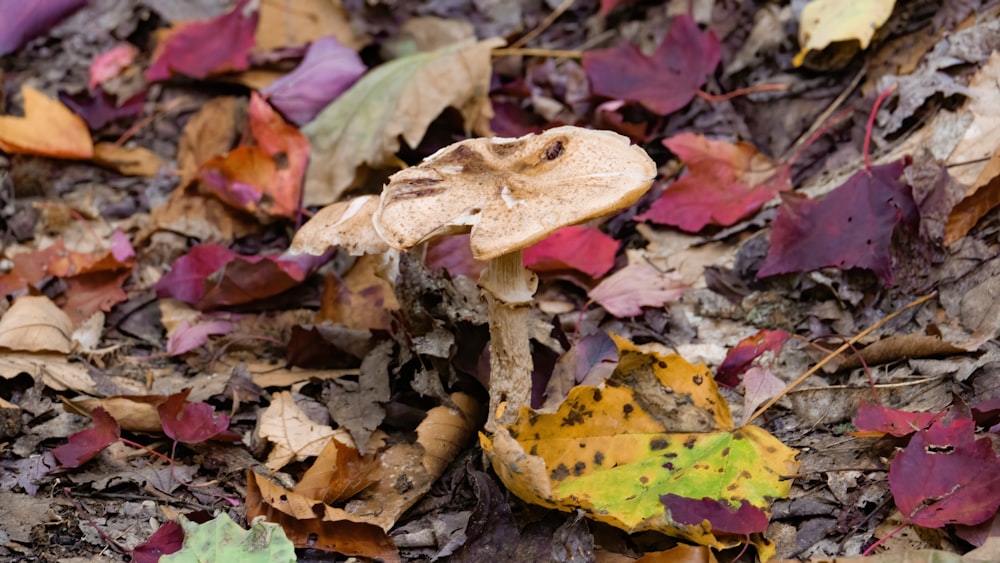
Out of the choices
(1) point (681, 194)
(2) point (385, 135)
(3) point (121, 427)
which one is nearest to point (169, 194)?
(2) point (385, 135)

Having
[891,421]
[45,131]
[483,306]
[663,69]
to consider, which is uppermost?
[663,69]

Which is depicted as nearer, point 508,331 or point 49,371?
point 508,331

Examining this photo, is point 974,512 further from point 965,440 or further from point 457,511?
point 457,511

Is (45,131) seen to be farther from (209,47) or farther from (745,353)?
(745,353)

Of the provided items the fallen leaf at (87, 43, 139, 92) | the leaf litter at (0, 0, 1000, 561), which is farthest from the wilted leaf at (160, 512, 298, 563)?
the fallen leaf at (87, 43, 139, 92)

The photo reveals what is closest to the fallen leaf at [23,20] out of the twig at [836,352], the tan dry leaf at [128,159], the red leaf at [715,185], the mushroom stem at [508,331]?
the tan dry leaf at [128,159]

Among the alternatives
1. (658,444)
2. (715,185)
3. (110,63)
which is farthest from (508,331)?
(110,63)
